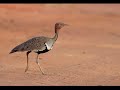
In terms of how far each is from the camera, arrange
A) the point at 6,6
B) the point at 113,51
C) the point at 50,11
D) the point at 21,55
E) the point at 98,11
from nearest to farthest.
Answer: the point at 21,55, the point at 113,51, the point at 6,6, the point at 50,11, the point at 98,11

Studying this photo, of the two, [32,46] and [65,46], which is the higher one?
[32,46]

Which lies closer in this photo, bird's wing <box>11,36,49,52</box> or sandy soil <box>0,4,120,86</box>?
sandy soil <box>0,4,120,86</box>

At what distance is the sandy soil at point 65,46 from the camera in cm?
1384

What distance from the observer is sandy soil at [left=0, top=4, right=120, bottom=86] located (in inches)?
545

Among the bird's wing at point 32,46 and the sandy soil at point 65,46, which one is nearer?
the sandy soil at point 65,46

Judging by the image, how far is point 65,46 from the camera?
72.8 feet

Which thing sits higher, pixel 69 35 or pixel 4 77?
pixel 4 77

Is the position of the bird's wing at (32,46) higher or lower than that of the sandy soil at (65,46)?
higher

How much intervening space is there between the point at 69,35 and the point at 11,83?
1458 centimetres

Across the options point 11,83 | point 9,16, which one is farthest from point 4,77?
point 9,16

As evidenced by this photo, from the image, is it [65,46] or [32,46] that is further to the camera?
[65,46]

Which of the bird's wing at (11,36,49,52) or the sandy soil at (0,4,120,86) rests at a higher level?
the bird's wing at (11,36,49,52)
